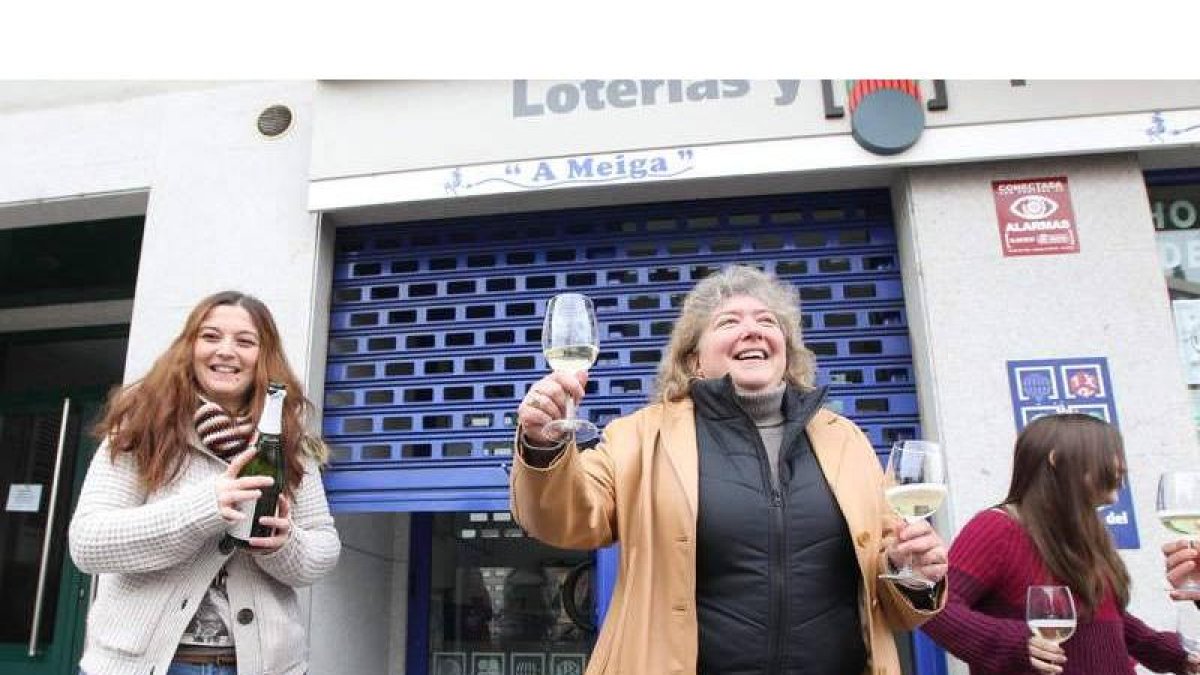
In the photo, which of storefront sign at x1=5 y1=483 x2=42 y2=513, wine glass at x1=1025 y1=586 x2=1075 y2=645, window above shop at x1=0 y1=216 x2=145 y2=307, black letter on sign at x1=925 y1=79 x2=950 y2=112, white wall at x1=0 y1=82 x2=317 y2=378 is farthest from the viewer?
storefront sign at x1=5 y1=483 x2=42 y2=513

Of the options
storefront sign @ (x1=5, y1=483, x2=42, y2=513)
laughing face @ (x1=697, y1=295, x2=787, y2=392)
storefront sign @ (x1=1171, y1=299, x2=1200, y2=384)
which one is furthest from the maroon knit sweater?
storefront sign @ (x1=5, y1=483, x2=42, y2=513)

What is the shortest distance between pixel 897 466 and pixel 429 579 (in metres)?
3.61

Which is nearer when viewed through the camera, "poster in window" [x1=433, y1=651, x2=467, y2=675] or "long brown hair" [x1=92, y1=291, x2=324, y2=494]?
"long brown hair" [x1=92, y1=291, x2=324, y2=494]

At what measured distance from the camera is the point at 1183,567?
2.48 metres

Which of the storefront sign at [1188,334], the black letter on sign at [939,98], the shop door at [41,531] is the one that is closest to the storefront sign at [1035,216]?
the black letter on sign at [939,98]

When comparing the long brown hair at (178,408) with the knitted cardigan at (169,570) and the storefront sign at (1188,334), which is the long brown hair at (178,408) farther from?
the storefront sign at (1188,334)

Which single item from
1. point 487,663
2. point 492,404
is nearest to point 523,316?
point 492,404

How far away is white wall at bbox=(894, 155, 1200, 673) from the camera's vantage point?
11.9ft

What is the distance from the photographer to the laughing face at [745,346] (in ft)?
7.25

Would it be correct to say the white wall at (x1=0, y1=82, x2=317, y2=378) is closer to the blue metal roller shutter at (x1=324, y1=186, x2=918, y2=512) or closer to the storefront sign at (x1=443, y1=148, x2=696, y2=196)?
the blue metal roller shutter at (x1=324, y1=186, x2=918, y2=512)

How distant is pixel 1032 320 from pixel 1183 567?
155cm

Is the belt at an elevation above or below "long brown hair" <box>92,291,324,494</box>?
below

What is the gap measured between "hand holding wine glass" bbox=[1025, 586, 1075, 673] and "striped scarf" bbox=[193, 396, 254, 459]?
2213mm

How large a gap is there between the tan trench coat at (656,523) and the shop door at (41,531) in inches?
187
